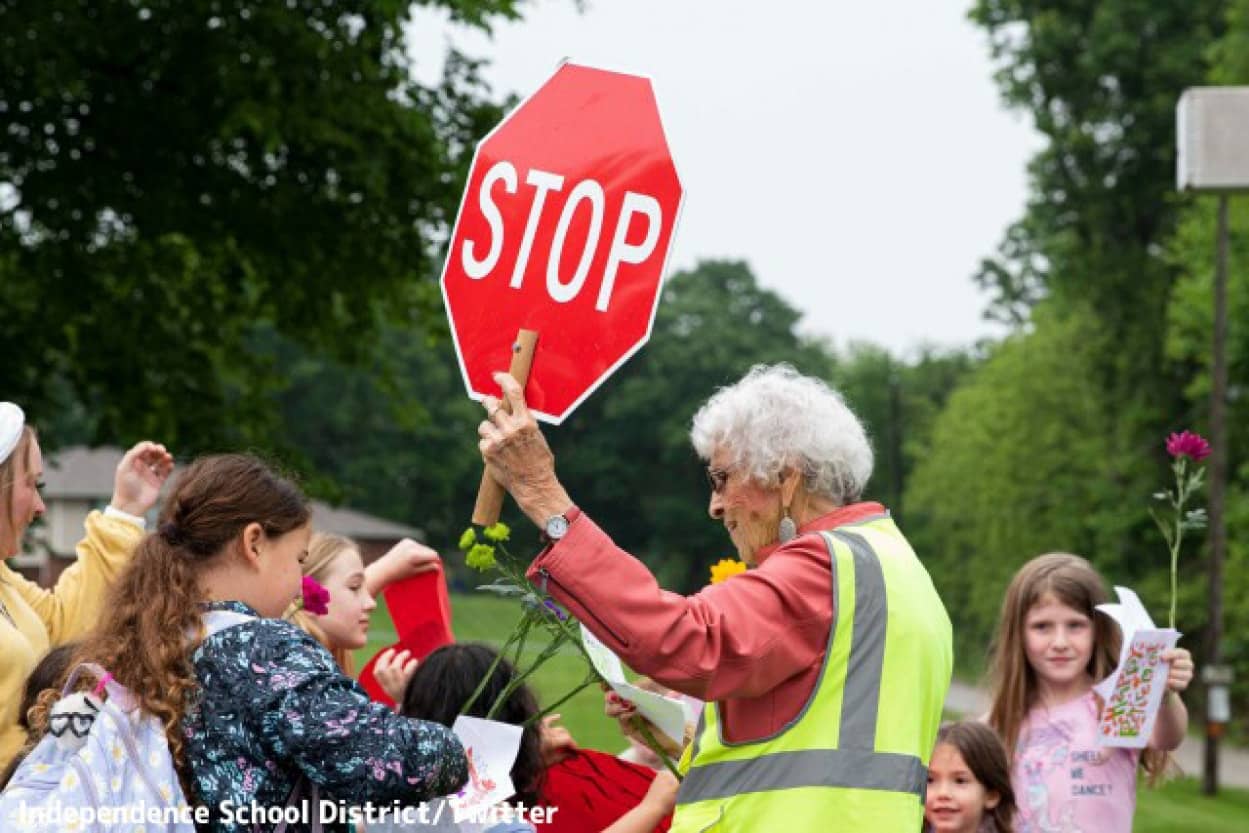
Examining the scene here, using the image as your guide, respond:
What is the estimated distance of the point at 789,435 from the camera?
11.4ft

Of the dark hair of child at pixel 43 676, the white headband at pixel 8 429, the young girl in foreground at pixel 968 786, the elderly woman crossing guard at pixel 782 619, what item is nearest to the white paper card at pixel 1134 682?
the young girl in foreground at pixel 968 786

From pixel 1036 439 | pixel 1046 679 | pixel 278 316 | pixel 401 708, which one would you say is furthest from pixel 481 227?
pixel 1036 439

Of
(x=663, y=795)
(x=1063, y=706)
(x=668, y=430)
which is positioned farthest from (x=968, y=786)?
(x=668, y=430)

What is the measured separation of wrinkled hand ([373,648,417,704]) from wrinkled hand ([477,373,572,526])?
1456mm

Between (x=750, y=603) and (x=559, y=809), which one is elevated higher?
(x=750, y=603)

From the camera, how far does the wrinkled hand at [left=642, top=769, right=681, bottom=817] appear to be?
3992 millimetres

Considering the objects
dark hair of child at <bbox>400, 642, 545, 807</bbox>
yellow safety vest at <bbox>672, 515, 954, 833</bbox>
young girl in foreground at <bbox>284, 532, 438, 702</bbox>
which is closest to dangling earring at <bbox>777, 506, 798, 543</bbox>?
yellow safety vest at <bbox>672, 515, 954, 833</bbox>

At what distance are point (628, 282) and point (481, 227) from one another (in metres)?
0.30

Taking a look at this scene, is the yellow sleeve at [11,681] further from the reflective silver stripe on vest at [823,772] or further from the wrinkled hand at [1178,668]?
the wrinkled hand at [1178,668]

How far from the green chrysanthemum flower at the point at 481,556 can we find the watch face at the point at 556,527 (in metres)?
0.35

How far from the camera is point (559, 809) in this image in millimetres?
4402

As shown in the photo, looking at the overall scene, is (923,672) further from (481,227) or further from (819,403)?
(481,227)

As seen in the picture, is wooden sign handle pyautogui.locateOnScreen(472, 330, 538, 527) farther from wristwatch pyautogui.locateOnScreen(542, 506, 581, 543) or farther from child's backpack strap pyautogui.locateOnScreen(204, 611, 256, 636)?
child's backpack strap pyautogui.locateOnScreen(204, 611, 256, 636)

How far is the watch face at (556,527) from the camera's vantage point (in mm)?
3119
